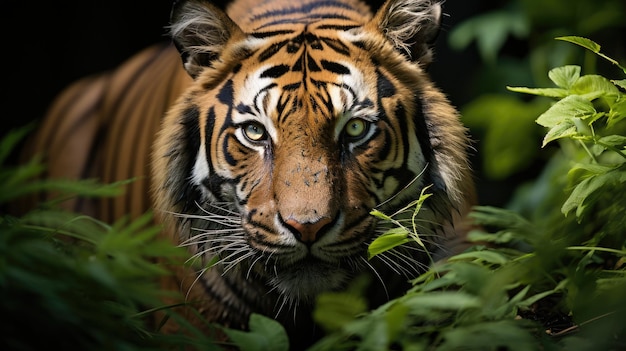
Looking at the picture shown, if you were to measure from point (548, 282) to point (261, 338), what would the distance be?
0.58 meters

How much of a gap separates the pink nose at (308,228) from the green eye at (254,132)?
0.86ft

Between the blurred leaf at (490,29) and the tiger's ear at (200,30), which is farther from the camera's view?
the blurred leaf at (490,29)

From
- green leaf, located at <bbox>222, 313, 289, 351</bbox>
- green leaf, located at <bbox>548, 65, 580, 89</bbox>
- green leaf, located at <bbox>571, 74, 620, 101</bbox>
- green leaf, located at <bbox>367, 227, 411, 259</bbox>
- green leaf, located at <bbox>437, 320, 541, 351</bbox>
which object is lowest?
green leaf, located at <bbox>222, 313, 289, 351</bbox>

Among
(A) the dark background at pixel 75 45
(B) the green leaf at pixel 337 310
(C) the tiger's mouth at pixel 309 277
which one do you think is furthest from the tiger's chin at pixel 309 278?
(A) the dark background at pixel 75 45

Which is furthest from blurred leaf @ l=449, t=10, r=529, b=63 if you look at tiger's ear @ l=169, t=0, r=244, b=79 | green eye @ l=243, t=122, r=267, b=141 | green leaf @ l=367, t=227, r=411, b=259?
green leaf @ l=367, t=227, r=411, b=259

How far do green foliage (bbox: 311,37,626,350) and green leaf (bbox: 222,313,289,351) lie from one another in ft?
0.18

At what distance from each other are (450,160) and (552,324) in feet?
1.73

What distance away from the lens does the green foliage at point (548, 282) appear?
0.95 meters

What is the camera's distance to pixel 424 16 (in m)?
1.77

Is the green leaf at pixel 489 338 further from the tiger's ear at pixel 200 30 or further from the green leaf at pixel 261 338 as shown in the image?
the tiger's ear at pixel 200 30

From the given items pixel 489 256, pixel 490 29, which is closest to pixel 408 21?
pixel 489 256

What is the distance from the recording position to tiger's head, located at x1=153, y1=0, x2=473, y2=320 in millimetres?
1525

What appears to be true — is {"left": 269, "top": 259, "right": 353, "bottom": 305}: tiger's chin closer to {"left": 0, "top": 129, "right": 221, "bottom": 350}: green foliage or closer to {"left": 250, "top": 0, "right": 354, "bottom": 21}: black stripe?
{"left": 0, "top": 129, "right": 221, "bottom": 350}: green foliage

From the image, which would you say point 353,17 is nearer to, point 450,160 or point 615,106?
point 450,160
